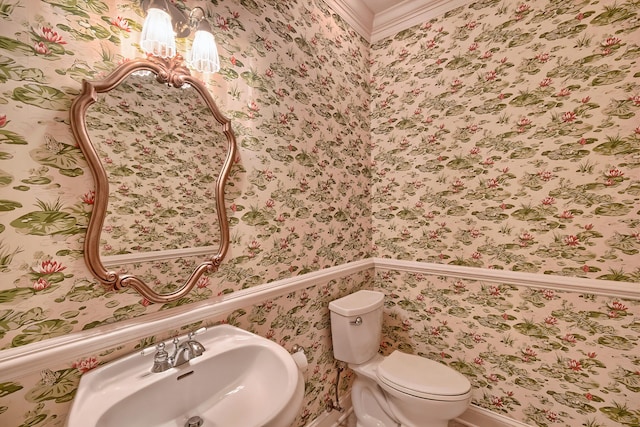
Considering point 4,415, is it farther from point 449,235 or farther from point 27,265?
point 449,235

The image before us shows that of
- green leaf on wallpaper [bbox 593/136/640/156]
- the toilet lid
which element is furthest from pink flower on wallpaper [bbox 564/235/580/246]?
the toilet lid

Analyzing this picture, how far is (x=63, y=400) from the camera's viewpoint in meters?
0.71

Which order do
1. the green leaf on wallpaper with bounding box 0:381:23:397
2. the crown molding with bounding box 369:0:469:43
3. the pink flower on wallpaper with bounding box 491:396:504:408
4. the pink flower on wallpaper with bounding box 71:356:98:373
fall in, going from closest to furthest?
1. the green leaf on wallpaper with bounding box 0:381:23:397
2. the pink flower on wallpaper with bounding box 71:356:98:373
3. the pink flower on wallpaper with bounding box 491:396:504:408
4. the crown molding with bounding box 369:0:469:43

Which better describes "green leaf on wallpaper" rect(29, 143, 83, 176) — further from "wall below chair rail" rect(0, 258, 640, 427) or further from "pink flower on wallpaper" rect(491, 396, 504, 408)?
"pink flower on wallpaper" rect(491, 396, 504, 408)

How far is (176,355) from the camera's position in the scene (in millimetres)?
818

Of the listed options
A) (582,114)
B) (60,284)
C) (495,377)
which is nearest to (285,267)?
(60,284)

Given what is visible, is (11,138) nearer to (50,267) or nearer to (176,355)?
(50,267)

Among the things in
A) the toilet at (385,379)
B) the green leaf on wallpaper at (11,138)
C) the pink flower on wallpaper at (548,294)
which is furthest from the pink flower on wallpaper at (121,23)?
the pink flower on wallpaper at (548,294)

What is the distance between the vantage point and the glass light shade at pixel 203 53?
0.94m

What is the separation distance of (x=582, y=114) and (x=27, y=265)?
2.24m

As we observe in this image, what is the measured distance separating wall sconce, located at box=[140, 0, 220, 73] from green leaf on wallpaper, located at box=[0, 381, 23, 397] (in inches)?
39.1

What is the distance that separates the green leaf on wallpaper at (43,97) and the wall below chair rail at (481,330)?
25.7 inches

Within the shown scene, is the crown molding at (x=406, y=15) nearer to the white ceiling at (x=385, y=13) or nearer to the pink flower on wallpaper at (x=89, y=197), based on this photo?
the white ceiling at (x=385, y=13)

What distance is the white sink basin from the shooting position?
69cm
